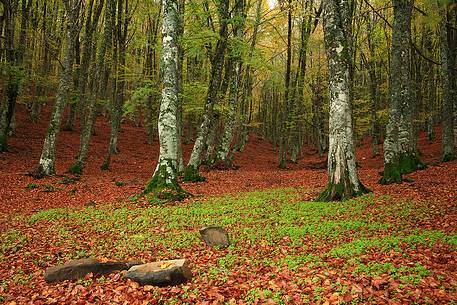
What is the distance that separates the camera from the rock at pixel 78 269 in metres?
5.53

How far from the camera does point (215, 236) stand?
7.04 metres

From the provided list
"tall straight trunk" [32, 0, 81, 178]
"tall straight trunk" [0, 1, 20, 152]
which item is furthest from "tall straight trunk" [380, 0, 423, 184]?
"tall straight trunk" [0, 1, 20, 152]

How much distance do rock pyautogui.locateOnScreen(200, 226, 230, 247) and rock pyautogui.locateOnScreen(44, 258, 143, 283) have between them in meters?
1.99

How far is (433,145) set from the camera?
25.5 meters

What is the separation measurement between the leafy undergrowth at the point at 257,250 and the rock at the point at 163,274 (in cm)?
13

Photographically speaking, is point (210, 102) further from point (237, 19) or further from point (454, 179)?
point (454, 179)

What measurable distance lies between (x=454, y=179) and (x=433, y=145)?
52.3 feet

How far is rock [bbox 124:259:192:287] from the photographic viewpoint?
16.7 feet

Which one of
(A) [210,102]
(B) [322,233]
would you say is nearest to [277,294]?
(B) [322,233]

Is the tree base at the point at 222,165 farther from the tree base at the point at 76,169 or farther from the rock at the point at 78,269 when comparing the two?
the rock at the point at 78,269

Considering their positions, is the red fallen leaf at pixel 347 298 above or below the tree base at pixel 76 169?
below

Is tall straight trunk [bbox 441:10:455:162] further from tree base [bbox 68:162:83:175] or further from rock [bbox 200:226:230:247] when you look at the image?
tree base [bbox 68:162:83:175]

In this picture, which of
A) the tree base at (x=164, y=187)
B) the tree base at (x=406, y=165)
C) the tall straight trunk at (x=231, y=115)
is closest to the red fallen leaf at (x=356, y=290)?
the tree base at (x=164, y=187)

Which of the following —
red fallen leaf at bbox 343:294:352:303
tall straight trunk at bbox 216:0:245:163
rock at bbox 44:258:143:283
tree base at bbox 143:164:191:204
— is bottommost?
rock at bbox 44:258:143:283
